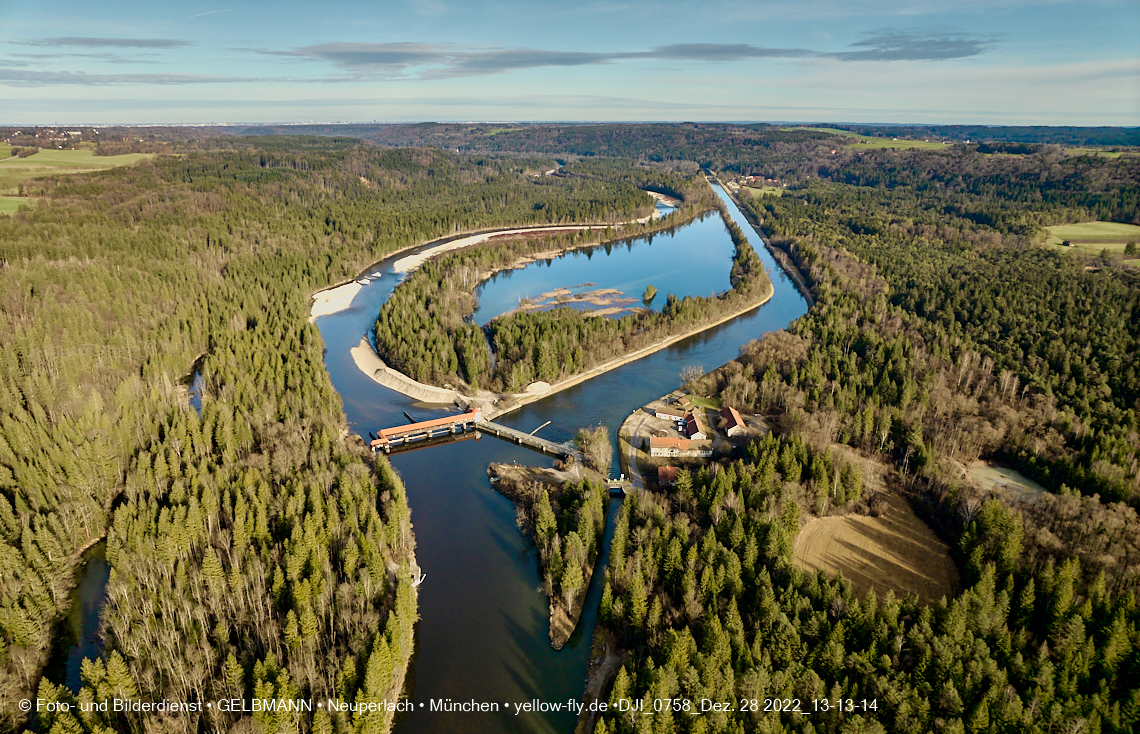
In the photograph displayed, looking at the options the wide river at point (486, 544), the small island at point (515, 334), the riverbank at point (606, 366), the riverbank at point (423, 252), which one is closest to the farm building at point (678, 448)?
the wide river at point (486, 544)

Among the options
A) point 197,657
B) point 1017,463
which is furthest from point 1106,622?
point 197,657

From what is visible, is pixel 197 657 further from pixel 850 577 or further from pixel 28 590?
pixel 850 577

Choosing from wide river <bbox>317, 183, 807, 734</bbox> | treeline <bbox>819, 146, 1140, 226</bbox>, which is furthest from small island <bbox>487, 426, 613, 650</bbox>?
treeline <bbox>819, 146, 1140, 226</bbox>

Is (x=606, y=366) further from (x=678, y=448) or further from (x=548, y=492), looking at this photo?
(x=548, y=492)

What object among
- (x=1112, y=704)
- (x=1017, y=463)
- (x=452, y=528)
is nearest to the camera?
(x=1112, y=704)

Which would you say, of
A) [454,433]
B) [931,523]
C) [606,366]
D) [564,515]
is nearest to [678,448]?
[564,515]

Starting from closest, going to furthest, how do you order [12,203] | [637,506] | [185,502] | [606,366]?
1. [185,502]
2. [637,506]
3. [606,366]
4. [12,203]

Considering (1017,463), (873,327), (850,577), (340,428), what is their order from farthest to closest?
(873,327), (340,428), (1017,463), (850,577)
